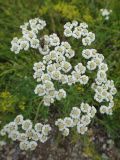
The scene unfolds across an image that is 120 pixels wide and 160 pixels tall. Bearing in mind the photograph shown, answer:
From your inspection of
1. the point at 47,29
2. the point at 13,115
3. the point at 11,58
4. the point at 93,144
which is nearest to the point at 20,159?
the point at 13,115

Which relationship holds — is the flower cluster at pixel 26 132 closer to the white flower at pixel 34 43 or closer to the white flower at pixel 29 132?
the white flower at pixel 29 132

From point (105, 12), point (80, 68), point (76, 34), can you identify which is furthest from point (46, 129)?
point (105, 12)

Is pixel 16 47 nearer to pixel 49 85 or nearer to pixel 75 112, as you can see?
pixel 49 85

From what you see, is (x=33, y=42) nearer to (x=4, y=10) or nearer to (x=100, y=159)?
(x=4, y=10)

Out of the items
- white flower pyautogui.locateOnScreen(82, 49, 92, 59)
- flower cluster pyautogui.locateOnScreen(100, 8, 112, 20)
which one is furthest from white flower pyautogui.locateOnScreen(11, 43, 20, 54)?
flower cluster pyautogui.locateOnScreen(100, 8, 112, 20)

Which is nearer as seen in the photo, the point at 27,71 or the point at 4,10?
the point at 27,71
